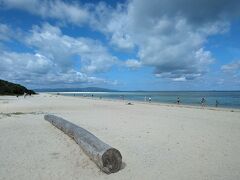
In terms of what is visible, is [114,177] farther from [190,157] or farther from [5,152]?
[5,152]

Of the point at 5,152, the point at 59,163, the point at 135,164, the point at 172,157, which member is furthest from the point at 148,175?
the point at 5,152

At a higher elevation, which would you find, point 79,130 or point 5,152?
point 79,130

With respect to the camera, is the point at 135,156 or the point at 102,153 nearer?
the point at 102,153

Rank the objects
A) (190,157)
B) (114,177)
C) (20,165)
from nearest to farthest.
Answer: (114,177), (20,165), (190,157)

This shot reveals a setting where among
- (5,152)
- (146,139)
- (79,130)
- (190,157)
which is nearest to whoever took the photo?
(190,157)

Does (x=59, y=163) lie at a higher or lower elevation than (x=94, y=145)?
lower

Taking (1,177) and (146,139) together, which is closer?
(1,177)

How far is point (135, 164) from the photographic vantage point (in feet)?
21.7

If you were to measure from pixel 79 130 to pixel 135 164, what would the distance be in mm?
2832

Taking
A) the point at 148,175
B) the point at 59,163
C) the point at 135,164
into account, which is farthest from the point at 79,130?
the point at 148,175

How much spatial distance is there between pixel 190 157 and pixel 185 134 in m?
3.53

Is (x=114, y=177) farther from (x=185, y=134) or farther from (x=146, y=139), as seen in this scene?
(x=185, y=134)

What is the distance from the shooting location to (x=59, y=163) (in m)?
6.71

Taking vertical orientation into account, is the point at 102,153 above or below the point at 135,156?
above
